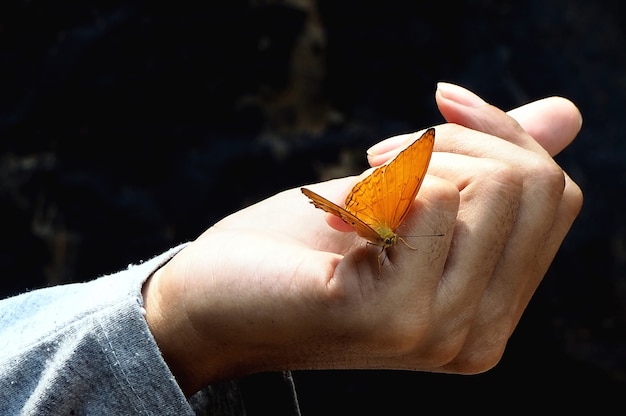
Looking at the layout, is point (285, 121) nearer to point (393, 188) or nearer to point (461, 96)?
point (461, 96)

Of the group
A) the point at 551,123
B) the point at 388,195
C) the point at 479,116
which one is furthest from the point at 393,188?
the point at 551,123

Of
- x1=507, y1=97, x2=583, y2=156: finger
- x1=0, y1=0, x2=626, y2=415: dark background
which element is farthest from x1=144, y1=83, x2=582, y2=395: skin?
x1=0, y1=0, x2=626, y2=415: dark background

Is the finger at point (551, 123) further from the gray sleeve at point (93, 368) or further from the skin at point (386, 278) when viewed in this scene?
the gray sleeve at point (93, 368)

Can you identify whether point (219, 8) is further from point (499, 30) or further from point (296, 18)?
point (499, 30)

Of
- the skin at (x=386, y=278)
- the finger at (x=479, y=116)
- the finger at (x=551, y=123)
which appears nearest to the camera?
the skin at (x=386, y=278)

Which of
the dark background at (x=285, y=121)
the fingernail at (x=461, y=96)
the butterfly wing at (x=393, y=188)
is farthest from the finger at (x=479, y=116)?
the dark background at (x=285, y=121)

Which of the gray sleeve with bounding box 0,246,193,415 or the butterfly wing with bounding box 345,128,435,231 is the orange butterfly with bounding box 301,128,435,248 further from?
the gray sleeve with bounding box 0,246,193,415

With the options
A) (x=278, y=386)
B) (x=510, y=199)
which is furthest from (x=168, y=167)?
(x=510, y=199)

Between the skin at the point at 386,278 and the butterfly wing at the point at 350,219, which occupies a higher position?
the butterfly wing at the point at 350,219
